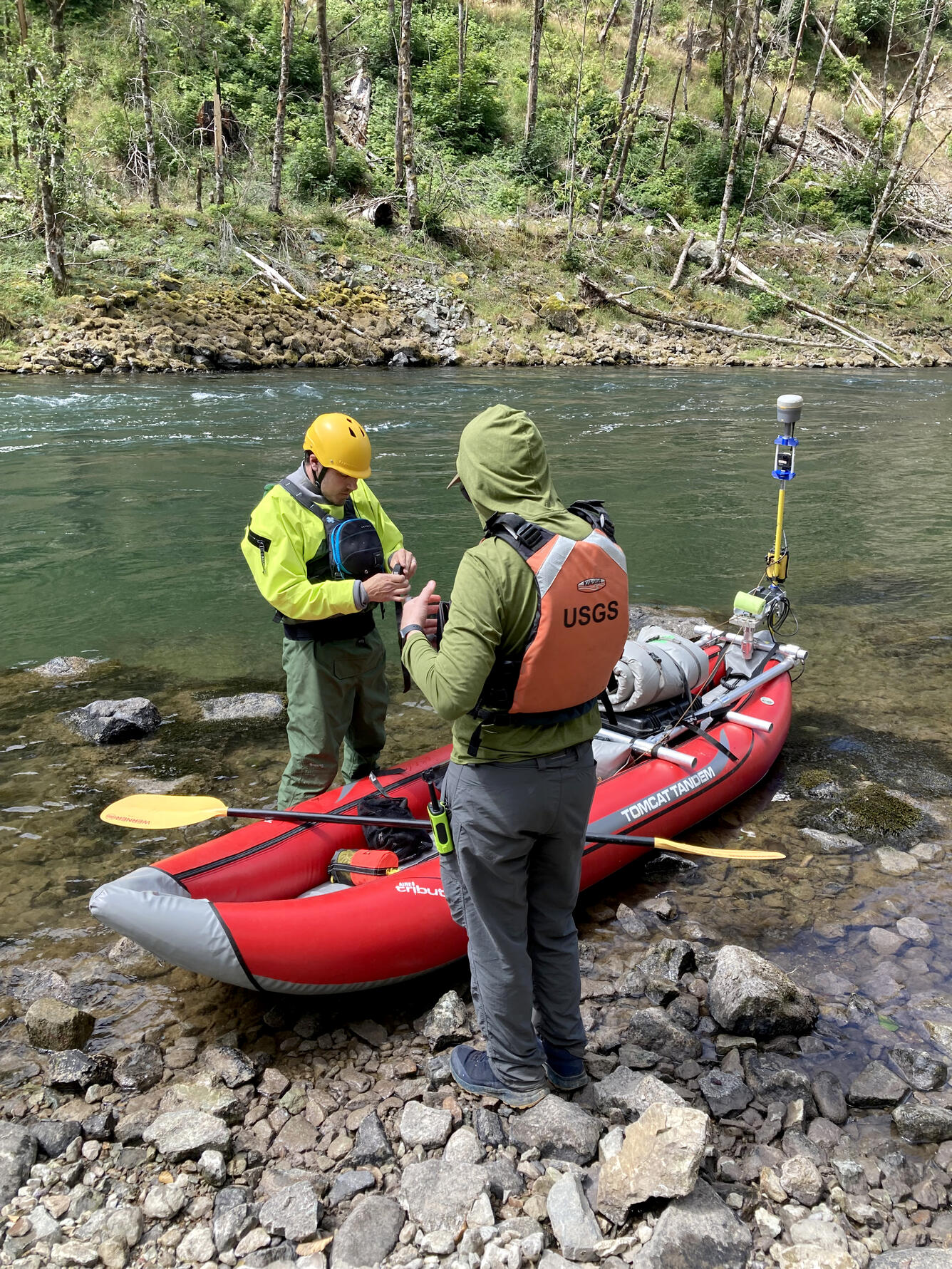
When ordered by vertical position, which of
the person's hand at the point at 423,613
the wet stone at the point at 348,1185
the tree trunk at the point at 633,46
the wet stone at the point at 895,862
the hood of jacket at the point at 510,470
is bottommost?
the wet stone at the point at 895,862

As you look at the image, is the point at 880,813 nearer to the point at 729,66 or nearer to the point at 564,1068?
the point at 564,1068

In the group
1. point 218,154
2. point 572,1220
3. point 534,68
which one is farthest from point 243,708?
point 534,68

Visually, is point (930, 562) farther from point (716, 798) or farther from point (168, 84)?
point (168, 84)

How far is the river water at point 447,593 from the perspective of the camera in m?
3.58

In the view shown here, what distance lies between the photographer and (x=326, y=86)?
21.7 metres

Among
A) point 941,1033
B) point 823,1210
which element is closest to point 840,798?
point 941,1033

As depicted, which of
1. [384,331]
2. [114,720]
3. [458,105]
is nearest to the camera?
[114,720]

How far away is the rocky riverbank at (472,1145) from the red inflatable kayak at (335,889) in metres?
0.24

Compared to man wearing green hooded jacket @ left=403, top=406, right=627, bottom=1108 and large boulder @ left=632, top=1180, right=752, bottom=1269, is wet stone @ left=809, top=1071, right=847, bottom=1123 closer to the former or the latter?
large boulder @ left=632, top=1180, right=752, bottom=1269

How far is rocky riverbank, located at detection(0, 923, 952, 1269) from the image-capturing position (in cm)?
217

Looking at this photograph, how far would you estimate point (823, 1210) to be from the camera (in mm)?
2252

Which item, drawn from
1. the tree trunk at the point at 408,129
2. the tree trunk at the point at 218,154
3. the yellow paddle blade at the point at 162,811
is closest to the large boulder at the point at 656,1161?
the yellow paddle blade at the point at 162,811

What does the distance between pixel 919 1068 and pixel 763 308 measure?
77.6 ft

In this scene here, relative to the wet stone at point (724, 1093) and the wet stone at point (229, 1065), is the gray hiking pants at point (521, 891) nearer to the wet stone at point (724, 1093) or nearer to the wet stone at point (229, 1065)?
the wet stone at point (724, 1093)
